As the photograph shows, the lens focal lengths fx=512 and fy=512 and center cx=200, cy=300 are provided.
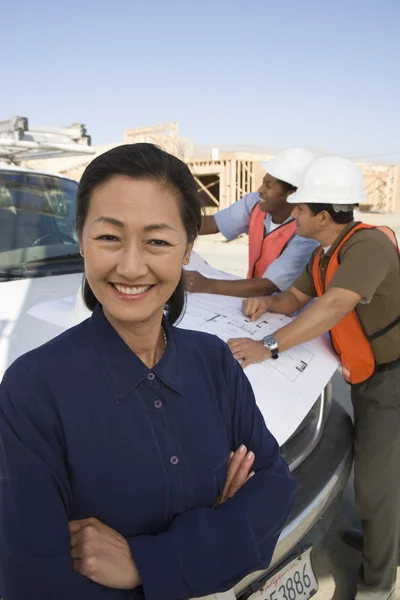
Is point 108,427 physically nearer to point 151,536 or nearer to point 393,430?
point 151,536

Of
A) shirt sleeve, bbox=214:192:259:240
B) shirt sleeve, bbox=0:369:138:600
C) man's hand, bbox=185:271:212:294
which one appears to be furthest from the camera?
shirt sleeve, bbox=214:192:259:240

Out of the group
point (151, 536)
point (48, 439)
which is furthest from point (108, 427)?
point (151, 536)

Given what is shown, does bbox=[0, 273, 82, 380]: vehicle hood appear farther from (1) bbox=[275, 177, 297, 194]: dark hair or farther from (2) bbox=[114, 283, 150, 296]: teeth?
(1) bbox=[275, 177, 297, 194]: dark hair

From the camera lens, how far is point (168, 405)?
1.15m

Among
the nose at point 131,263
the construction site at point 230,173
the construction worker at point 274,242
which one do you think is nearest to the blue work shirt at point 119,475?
the nose at point 131,263

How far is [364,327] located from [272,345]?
52 centimetres

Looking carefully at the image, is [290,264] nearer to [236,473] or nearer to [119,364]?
[236,473]

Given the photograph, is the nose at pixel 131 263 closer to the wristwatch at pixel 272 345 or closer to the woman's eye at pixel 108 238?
the woman's eye at pixel 108 238

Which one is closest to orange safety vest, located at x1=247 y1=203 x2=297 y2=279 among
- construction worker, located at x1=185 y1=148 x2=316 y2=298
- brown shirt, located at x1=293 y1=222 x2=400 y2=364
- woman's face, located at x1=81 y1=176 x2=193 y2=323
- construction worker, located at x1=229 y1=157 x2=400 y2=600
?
construction worker, located at x1=185 y1=148 x2=316 y2=298

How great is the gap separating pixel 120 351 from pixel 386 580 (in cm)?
206

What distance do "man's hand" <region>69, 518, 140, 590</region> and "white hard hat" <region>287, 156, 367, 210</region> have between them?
185 centimetres

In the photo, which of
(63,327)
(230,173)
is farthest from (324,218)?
(230,173)

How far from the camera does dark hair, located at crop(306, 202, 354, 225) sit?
8.03 ft

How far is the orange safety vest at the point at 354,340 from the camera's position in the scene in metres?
2.38
